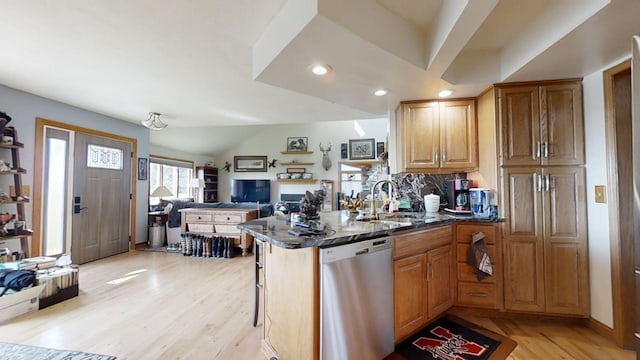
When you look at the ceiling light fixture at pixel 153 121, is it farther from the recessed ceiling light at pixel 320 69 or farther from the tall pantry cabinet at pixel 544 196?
the tall pantry cabinet at pixel 544 196

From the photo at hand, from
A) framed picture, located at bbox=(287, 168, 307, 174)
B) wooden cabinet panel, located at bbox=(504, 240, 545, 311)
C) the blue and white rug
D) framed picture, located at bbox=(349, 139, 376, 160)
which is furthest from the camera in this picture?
framed picture, located at bbox=(287, 168, 307, 174)

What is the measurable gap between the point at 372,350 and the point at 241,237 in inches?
131

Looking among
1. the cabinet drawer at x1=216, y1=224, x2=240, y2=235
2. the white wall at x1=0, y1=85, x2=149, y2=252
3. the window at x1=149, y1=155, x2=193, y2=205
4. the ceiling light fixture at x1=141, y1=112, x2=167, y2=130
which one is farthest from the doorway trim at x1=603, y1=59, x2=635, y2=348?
the window at x1=149, y1=155, x2=193, y2=205

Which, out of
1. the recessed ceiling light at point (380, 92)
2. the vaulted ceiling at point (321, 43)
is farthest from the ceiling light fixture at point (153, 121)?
the recessed ceiling light at point (380, 92)

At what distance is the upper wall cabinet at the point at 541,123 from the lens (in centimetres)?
219

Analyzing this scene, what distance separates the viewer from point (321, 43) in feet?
5.28

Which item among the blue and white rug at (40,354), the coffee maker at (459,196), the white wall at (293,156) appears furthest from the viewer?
the white wall at (293,156)

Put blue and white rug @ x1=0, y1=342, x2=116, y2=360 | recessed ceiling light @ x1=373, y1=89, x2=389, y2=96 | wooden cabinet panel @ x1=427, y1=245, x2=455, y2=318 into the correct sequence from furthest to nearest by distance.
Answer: recessed ceiling light @ x1=373, y1=89, x2=389, y2=96
wooden cabinet panel @ x1=427, y1=245, x2=455, y2=318
blue and white rug @ x1=0, y1=342, x2=116, y2=360

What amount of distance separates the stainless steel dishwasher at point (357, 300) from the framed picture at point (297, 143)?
24.3 ft

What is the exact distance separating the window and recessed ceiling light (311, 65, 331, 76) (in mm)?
6292

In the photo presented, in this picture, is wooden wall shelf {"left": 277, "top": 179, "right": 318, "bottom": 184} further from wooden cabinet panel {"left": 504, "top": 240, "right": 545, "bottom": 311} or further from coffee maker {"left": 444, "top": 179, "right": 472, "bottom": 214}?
wooden cabinet panel {"left": 504, "top": 240, "right": 545, "bottom": 311}

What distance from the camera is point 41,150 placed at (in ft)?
11.5

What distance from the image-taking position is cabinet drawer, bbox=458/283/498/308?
90.3 inches

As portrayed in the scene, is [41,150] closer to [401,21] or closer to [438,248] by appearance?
[401,21]
